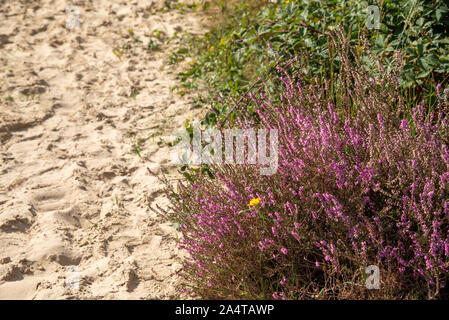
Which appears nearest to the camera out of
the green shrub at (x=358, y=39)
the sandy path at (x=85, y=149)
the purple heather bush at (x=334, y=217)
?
the purple heather bush at (x=334, y=217)

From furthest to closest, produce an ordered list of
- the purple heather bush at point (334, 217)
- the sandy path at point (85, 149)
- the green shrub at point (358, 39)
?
the green shrub at point (358, 39), the sandy path at point (85, 149), the purple heather bush at point (334, 217)

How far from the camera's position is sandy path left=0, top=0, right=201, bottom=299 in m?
2.58

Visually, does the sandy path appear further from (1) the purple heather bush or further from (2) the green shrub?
(2) the green shrub

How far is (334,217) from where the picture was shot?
197cm

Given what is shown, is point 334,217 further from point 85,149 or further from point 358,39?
point 85,149

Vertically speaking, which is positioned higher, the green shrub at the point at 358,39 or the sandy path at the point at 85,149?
the green shrub at the point at 358,39

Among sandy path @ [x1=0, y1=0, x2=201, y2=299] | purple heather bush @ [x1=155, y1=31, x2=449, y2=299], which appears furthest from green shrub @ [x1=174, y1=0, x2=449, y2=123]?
sandy path @ [x1=0, y1=0, x2=201, y2=299]

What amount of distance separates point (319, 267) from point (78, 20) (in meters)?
4.57

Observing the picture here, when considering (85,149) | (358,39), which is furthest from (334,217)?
(85,149)

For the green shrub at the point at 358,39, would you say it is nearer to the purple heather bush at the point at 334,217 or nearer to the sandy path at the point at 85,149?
the purple heather bush at the point at 334,217

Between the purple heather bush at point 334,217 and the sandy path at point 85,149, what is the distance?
47 cm

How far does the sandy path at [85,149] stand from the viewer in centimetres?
258

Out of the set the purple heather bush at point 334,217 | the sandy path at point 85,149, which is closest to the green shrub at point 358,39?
the purple heather bush at point 334,217

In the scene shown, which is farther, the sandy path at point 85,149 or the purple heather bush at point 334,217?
the sandy path at point 85,149
